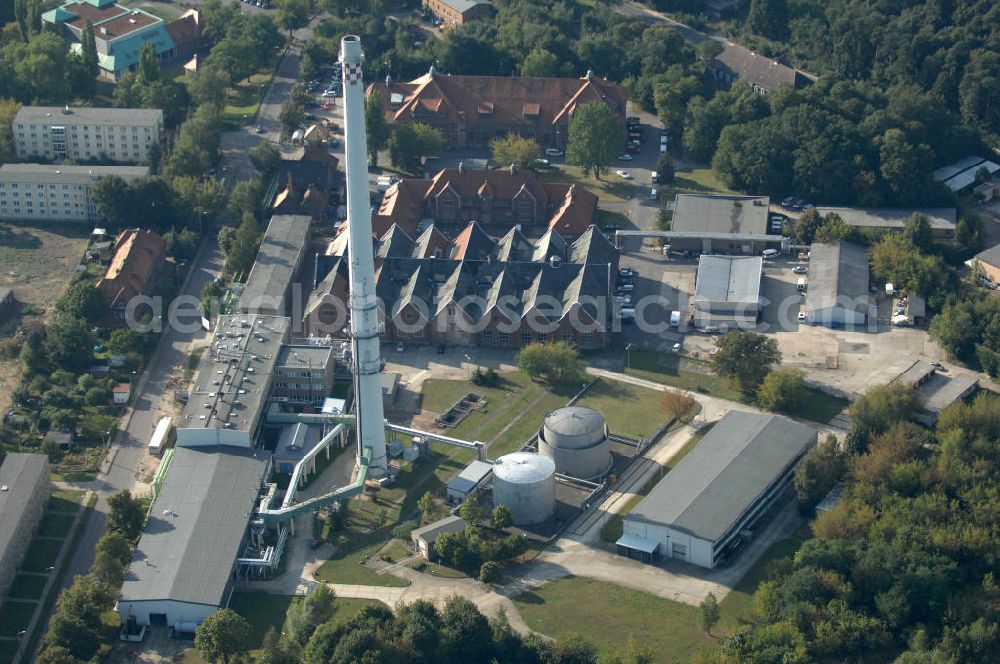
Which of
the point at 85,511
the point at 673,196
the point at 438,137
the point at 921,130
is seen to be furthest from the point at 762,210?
the point at 85,511

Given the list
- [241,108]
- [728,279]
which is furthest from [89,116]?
[728,279]

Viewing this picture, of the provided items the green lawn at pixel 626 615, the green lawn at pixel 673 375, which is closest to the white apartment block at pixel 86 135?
the green lawn at pixel 673 375

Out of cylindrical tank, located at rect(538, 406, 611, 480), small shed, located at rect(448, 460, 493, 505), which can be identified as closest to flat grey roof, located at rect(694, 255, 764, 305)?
cylindrical tank, located at rect(538, 406, 611, 480)

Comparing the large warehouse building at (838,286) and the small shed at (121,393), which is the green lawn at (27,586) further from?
the large warehouse building at (838,286)

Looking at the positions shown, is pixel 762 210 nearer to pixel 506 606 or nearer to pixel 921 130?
pixel 921 130

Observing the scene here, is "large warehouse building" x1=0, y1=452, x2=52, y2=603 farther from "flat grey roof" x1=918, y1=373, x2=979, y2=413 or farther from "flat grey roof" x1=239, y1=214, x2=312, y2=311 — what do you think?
"flat grey roof" x1=918, y1=373, x2=979, y2=413

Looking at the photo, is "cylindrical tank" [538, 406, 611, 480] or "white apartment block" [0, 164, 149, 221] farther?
"white apartment block" [0, 164, 149, 221]
